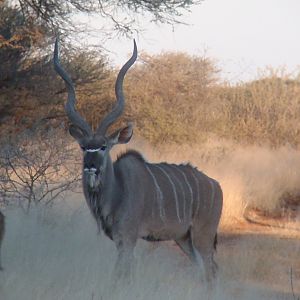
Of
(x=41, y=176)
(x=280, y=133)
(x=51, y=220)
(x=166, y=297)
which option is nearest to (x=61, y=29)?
(x=41, y=176)

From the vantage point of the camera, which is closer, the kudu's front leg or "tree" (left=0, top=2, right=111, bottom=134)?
the kudu's front leg

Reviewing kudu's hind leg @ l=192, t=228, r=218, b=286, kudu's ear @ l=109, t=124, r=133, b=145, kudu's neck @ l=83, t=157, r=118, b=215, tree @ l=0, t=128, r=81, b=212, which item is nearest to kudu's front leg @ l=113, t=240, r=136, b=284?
kudu's neck @ l=83, t=157, r=118, b=215

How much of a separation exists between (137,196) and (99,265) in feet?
2.50

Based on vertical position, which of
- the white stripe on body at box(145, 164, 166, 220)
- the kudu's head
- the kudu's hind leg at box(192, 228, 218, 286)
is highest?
the kudu's head

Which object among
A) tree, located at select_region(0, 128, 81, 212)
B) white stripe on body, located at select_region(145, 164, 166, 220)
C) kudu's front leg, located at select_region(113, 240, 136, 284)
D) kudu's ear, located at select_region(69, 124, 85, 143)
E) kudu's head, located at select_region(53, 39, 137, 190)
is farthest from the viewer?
tree, located at select_region(0, 128, 81, 212)

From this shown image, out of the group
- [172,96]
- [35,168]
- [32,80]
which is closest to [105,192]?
[35,168]

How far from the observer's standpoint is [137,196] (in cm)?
612

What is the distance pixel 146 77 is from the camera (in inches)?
853

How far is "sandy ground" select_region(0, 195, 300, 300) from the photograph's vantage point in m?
4.72

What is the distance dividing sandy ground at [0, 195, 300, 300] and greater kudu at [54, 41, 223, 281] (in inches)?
9.9

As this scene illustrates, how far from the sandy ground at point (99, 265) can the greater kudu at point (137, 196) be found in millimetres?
251

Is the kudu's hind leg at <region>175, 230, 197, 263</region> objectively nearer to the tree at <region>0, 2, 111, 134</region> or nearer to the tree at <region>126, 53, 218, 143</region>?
the tree at <region>0, 2, 111, 134</region>

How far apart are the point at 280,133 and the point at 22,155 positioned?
1287cm

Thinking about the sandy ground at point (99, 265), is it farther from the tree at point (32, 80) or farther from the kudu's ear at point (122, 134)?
the tree at point (32, 80)
